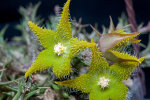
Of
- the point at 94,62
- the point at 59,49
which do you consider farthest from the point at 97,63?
the point at 59,49

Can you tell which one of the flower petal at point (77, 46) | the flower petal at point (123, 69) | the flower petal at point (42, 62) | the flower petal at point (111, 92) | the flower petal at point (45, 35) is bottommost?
the flower petal at point (111, 92)

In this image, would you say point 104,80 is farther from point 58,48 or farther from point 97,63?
point 58,48

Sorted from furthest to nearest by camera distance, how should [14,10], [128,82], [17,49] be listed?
[14,10], [17,49], [128,82]

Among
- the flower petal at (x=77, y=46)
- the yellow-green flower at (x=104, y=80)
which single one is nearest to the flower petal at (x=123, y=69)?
the yellow-green flower at (x=104, y=80)

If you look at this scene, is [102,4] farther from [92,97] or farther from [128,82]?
[92,97]

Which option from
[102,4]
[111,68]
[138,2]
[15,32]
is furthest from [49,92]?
[15,32]

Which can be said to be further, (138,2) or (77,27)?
(138,2)

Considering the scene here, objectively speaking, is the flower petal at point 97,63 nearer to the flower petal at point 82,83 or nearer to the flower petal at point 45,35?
the flower petal at point 82,83
